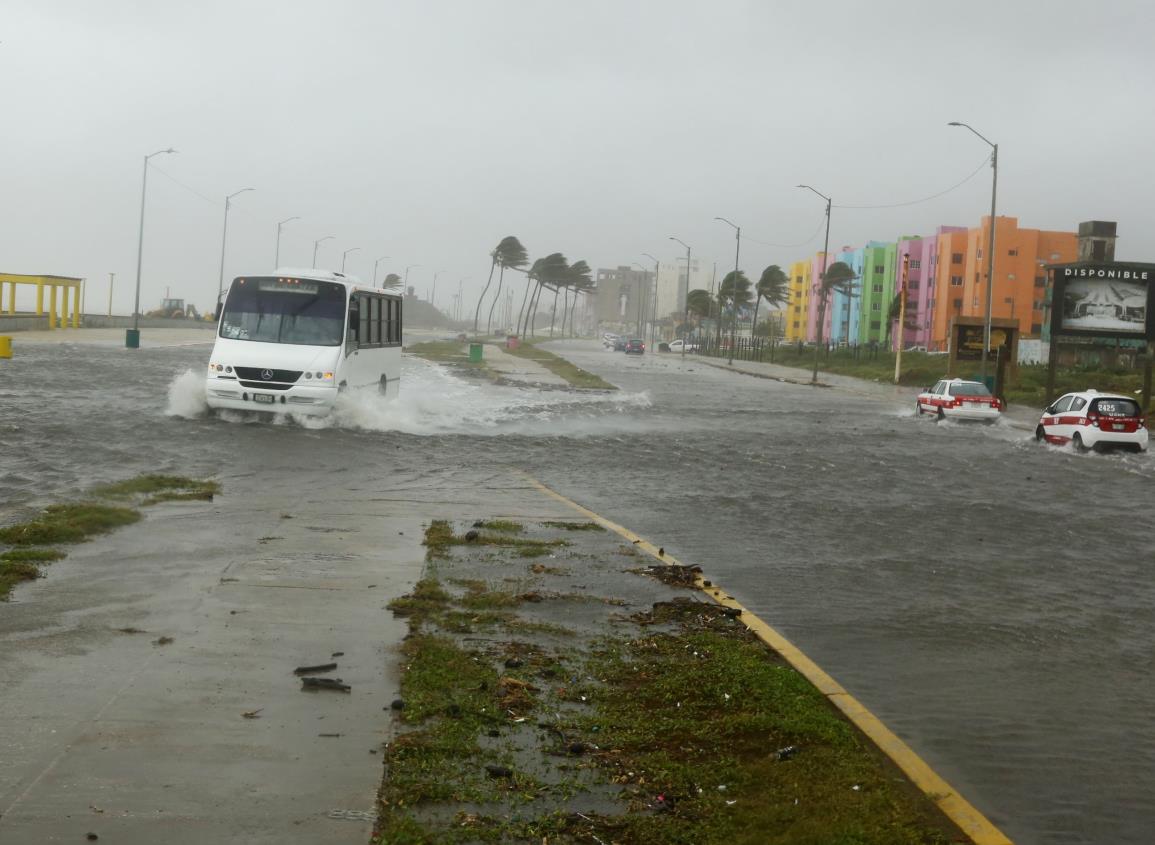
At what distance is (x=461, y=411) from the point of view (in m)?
30.5

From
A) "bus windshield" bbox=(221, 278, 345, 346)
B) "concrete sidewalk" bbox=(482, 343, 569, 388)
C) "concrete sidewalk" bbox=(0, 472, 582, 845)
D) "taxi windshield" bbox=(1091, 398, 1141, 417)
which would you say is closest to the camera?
"concrete sidewalk" bbox=(0, 472, 582, 845)

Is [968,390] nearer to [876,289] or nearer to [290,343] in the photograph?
[290,343]

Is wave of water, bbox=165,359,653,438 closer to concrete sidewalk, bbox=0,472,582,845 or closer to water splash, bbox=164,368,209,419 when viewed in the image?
water splash, bbox=164,368,209,419

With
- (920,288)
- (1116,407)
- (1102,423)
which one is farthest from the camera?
(920,288)

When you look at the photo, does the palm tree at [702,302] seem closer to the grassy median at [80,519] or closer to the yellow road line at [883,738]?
the grassy median at [80,519]

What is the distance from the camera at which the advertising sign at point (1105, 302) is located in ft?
176

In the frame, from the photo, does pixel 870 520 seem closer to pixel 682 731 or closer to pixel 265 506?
pixel 265 506

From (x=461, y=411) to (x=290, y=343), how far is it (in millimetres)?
7088

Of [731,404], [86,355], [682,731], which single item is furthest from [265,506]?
[86,355]

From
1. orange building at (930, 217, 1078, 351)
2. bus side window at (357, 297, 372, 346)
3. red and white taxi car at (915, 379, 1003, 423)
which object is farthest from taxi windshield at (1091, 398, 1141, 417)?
orange building at (930, 217, 1078, 351)

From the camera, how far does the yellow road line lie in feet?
17.0

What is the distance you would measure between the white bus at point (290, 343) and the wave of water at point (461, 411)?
18.5 inches

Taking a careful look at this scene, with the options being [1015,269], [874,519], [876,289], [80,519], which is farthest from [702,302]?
[80,519]

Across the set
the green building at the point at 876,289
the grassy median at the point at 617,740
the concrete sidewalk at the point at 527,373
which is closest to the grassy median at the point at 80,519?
the grassy median at the point at 617,740
